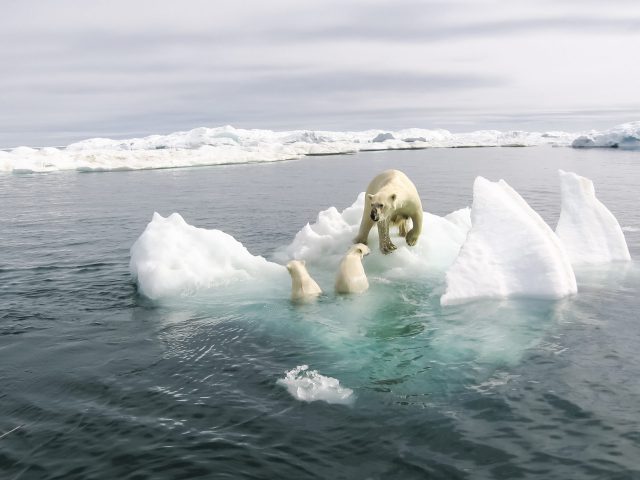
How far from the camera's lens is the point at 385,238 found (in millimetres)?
13000

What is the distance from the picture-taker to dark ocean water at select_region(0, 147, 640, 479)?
18.1 ft

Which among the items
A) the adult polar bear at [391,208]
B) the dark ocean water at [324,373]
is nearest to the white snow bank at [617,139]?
the dark ocean water at [324,373]

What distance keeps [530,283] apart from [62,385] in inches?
358

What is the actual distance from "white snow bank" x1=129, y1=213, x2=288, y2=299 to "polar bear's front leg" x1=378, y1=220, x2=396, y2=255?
8.62 ft

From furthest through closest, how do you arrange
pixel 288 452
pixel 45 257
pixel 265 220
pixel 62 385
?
1. pixel 265 220
2. pixel 45 257
3. pixel 62 385
4. pixel 288 452

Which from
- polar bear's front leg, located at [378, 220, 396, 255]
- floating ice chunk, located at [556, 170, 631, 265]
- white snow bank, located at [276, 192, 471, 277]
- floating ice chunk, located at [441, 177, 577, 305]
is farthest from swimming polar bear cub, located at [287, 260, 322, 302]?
floating ice chunk, located at [556, 170, 631, 265]

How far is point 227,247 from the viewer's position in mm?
13375

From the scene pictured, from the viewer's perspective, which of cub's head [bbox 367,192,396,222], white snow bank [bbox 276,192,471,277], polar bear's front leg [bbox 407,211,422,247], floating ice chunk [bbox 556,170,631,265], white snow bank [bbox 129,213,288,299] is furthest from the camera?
floating ice chunk [bbox 556,170,631,265]

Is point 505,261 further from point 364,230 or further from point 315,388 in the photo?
point 315,388

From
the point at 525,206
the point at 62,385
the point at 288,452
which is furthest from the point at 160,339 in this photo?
the point at 525,206

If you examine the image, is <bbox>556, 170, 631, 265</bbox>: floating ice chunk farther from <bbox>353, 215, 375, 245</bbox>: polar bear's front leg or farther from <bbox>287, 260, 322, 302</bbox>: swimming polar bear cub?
<bbox>287, 260, 322, 302</bbox>: swimming polar bear cub

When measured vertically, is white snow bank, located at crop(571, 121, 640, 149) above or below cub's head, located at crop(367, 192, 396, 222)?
above

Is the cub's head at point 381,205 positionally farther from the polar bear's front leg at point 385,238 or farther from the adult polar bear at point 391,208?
the polar bear's front leg at point 385,238

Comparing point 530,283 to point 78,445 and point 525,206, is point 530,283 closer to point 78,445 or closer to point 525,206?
point 525,206
